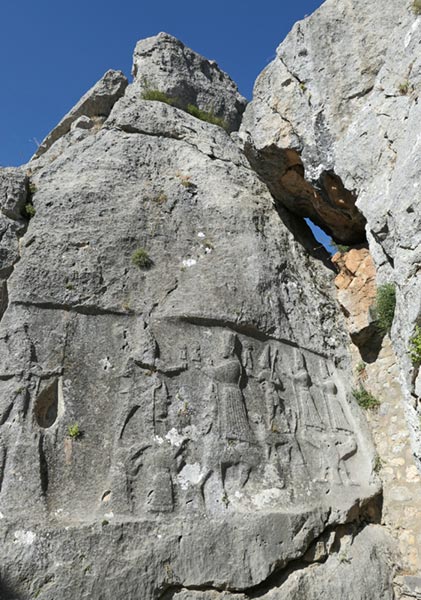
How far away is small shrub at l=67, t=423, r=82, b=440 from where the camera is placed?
7129mm

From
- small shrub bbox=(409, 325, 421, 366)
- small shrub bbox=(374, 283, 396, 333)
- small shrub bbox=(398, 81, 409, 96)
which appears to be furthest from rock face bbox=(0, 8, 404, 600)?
small shrub bbox=(398, 81, 409, 96)

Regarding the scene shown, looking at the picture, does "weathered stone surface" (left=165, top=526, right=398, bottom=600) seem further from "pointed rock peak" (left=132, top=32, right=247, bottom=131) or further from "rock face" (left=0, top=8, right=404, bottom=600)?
"pointed rock peak" (left=132, top=32, right=247, bottom=131)

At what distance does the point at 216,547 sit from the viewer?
683cm

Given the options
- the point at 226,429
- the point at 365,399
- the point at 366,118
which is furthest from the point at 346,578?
the point at 366,118

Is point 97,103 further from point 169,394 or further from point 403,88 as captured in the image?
point 169,394

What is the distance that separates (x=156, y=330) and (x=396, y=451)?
3.96m

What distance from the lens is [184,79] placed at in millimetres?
13039

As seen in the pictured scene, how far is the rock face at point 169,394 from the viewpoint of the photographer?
663 cm

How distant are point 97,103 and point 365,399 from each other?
8660 millimetres

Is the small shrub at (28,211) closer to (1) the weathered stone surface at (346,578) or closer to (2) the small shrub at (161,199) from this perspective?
(2) the small shrub at (161,199)

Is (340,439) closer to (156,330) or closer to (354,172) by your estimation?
(156,330)

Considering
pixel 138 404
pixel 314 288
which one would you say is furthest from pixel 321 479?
pixel 314 288

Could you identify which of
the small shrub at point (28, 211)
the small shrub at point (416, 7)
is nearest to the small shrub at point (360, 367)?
the small shrub at point (416, 7)

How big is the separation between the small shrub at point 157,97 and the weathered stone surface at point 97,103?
924mm
